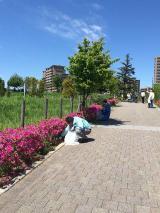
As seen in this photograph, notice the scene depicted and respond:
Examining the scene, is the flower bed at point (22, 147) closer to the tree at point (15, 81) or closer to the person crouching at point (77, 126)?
the person crouching at point (77, 126)

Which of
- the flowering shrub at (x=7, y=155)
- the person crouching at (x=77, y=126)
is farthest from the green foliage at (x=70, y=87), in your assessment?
the flowering shrub at (x=7, y=155)

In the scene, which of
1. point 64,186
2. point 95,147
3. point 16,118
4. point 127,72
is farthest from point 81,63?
point 127,72

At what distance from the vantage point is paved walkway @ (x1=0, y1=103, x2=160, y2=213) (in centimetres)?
588

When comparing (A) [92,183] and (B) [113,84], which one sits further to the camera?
(B) [113,84]

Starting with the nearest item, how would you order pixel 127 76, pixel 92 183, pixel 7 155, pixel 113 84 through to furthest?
pixel 92 183, pixel 7 155, pixel 113 84, pixel 127 76

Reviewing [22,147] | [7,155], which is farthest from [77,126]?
[7,155]

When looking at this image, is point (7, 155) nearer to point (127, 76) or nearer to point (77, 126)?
point (77, 126)

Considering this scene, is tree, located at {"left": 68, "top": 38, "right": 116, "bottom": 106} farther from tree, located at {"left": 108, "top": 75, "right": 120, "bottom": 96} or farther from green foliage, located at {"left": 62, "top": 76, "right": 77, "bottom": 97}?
tree, located at {"left": 108, "top": 75, "right": 120, "bottom": 96}

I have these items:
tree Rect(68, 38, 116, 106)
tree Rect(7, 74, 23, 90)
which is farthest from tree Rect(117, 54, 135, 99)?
tree Rect(68, 38, 116, 106)

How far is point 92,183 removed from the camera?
714 cm

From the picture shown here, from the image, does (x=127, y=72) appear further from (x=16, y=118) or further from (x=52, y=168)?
(x=52, y=168)

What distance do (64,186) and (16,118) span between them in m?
8.11

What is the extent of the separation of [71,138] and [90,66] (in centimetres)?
645

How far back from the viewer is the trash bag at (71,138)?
461 inches
